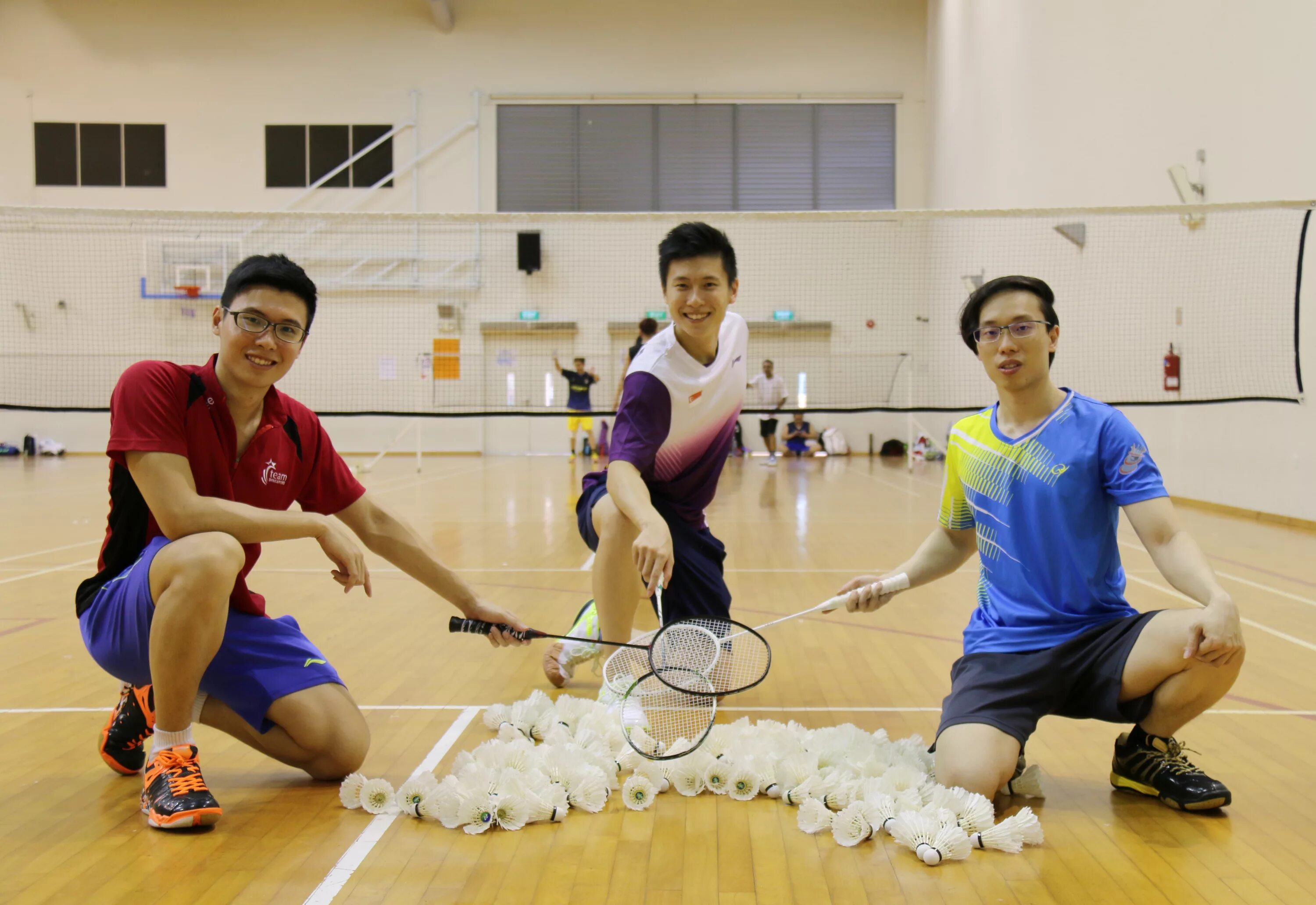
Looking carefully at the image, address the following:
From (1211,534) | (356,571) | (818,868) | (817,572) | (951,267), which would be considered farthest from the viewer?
(951,267)

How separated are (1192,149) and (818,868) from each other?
10631 millimetres

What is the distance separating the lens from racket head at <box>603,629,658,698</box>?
10.7 feet

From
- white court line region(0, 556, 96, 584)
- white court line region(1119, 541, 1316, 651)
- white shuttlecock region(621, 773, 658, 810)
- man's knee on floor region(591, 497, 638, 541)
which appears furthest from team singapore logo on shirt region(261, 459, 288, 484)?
white court line region(0, 556, 96, 584)

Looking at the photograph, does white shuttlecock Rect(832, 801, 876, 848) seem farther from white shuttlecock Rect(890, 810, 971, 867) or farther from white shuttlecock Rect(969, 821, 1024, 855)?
white shuttlecock Rect(969, 821, 1024, 855)

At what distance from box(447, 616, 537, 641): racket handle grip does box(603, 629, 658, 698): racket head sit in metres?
0.32

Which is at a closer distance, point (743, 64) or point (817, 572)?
point (817, 572)

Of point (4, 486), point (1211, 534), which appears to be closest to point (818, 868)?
point (1211, 534)

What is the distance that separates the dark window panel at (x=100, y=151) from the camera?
22500 mm

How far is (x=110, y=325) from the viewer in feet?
70.7

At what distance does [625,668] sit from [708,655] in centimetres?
41

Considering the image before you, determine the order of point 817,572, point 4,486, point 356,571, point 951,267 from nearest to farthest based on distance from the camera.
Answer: point 356,571, point 817,572, point 4,486, point 951,267

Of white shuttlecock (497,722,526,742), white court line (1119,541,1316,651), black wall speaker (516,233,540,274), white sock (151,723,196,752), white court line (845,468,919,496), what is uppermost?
black wall speaker (516,233,540,274)

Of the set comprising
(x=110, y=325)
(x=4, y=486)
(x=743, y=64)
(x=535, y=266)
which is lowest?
(x=4, y=486)

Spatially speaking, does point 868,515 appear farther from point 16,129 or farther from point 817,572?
point 16,129
